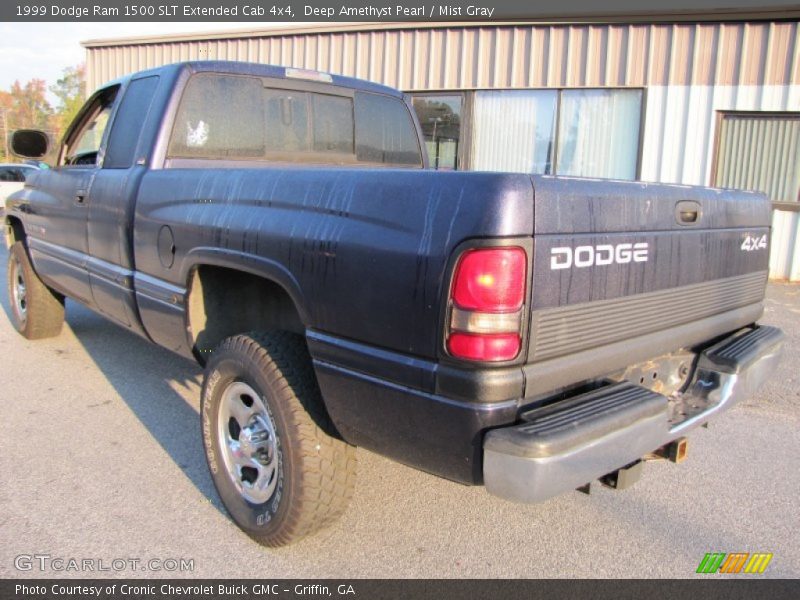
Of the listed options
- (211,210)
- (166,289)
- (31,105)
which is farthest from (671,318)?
(31,105)

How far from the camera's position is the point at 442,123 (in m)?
11.1

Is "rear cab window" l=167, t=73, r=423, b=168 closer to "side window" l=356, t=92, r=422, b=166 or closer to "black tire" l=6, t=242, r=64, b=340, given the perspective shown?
"side window" l=356, t=92, r=422, b=166

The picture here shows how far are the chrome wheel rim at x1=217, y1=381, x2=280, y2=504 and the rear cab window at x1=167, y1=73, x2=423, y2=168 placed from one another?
4.74 ft

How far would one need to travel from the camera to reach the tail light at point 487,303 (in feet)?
6.37

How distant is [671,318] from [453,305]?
114 cm

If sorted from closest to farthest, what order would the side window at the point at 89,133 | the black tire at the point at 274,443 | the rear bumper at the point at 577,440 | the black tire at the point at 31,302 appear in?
the rear bumper at the point at 577,440, the black tire at the point at 274,443, the side window at the point at 89,133, the black tire at the point at 31,302

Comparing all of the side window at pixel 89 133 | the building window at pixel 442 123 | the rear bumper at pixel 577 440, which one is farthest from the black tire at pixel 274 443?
the building window at pixel 442 123

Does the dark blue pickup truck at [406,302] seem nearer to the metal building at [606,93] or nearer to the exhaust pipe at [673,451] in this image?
the exhaust pipe at [673,451]

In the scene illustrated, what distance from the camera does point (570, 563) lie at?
8.97 feet

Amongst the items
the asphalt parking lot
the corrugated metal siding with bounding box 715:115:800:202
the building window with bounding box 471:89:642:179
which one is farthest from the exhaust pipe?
the corrugated metal siding with bounding box 715:115:800:202

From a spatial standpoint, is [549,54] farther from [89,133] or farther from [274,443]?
[274,443]

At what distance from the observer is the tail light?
1941 mm

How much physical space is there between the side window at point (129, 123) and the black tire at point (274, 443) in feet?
5.32

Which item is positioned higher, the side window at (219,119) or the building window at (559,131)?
the building window at (559,131)
